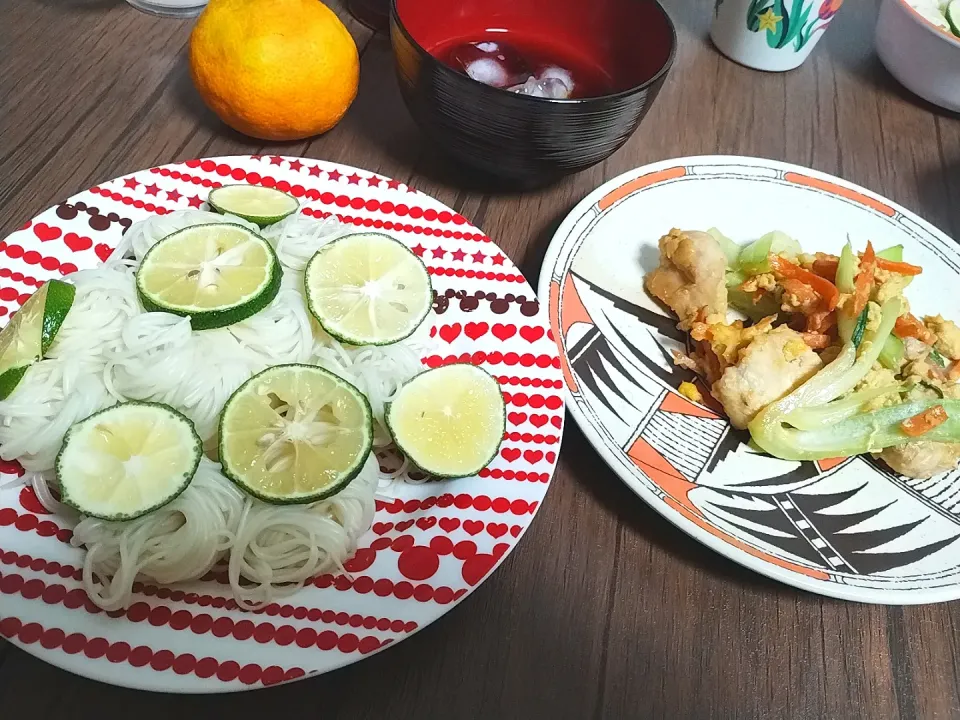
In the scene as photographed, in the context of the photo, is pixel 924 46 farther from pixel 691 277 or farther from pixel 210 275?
pixel 210 275

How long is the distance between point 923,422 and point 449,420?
0.78 meters

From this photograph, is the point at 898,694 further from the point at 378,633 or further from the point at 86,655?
the point at 86,655

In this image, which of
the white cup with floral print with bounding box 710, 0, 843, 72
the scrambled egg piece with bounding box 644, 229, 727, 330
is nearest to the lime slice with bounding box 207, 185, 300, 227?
the scrambled egg piece with bounding box 644, 229, 727, 330

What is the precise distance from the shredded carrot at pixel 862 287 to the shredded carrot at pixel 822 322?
4 centimetres

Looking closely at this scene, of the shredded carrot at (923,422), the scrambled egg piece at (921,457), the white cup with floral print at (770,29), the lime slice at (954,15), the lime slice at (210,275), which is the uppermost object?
the lime slice at (954,15)

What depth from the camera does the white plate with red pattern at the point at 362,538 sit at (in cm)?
74

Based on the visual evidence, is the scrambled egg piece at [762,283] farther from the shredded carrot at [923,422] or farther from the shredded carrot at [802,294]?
the shredded carrot at [923,422]

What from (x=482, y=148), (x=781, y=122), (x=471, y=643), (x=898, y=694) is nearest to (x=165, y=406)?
(x=471, y=643)

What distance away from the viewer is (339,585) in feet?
2.73

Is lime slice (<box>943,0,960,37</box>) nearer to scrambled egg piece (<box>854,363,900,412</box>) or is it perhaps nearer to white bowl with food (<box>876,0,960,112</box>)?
white bowl with food (<box>876,0,960,112</box>)

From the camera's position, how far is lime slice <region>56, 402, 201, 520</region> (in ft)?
2.65

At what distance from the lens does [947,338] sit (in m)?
1.28

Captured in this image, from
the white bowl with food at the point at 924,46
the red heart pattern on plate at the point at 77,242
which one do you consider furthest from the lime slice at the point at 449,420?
the white bowl with food at the point at 924,46

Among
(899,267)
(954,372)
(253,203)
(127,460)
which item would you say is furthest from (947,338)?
(127,460)
